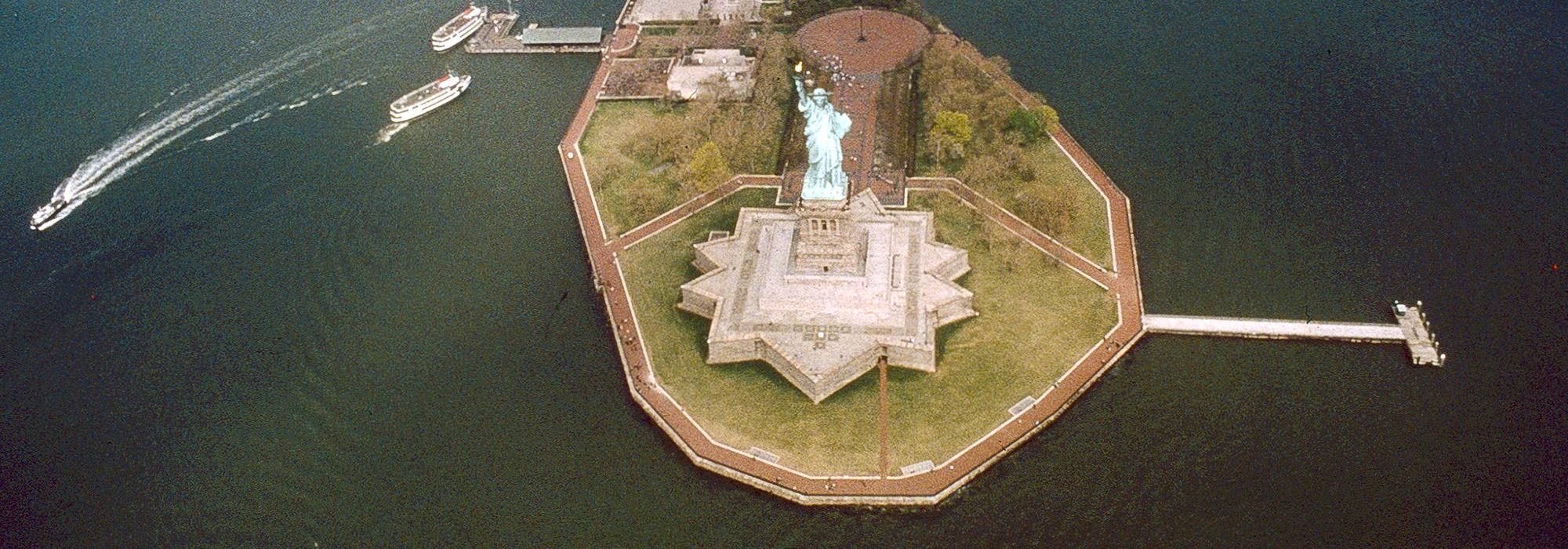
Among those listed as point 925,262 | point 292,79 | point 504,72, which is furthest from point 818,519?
point 292,79

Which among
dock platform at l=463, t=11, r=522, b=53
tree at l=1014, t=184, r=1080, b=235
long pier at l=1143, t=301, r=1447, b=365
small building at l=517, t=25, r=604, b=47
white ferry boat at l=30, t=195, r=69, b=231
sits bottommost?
long pier at l=1143, t=301, r=1447, b=365

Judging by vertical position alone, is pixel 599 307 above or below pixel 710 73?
below

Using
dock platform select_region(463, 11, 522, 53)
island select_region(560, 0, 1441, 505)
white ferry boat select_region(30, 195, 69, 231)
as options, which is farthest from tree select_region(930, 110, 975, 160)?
white ferry boat select_region(30, 195, 69, 231)

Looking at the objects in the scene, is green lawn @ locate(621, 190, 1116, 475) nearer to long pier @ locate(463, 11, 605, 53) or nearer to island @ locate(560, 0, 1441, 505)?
island @ locate(560, 0, 1441, 505)

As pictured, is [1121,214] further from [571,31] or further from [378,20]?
[378,20]

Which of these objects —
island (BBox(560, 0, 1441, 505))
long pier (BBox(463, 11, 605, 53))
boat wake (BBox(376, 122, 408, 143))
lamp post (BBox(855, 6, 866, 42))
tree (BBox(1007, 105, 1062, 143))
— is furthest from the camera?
long pier (BBox(463, 11, 605, 53))

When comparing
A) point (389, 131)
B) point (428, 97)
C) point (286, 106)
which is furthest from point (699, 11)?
point (286, 106)

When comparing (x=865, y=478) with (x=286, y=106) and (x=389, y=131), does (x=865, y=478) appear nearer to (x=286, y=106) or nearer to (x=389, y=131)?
(x=389, y=131)
